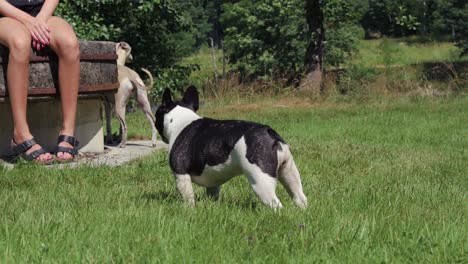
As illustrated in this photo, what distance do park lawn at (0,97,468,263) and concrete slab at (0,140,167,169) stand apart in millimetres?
296

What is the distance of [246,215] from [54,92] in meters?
2.94

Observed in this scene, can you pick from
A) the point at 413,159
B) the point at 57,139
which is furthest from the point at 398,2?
the point at 57,139

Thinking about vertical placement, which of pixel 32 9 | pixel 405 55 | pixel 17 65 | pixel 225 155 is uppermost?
pixel 32 9

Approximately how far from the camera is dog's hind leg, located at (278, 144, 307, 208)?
373cm

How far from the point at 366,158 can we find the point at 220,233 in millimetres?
3976

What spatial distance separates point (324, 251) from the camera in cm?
293

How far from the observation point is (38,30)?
567 centimetres

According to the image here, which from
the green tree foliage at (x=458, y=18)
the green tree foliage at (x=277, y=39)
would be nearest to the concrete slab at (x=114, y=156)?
the green tree foliage at (x=277, y=39)

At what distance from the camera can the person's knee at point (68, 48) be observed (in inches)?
225

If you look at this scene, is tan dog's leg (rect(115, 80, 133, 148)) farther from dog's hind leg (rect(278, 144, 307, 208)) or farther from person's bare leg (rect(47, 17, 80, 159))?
dog's hind leg (rect(278, 144, 307, 208))

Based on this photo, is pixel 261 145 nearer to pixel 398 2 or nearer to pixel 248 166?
pixel 248 166

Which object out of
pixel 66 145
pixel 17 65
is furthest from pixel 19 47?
pixel 66 145

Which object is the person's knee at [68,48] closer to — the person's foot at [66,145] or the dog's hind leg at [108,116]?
the person's foot at [66,145]

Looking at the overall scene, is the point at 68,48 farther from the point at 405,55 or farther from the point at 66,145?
the point at 405,55
